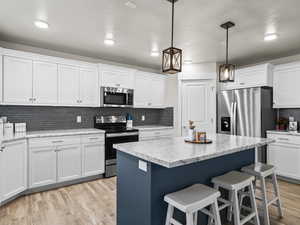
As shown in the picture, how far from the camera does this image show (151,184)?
153cm

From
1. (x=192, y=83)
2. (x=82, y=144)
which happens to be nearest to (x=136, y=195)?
(x=82, y=144)

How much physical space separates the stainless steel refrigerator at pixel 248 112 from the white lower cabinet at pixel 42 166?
11.7 ft

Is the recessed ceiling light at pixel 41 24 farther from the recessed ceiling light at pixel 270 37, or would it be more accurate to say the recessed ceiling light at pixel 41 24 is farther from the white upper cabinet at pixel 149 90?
the recessed ceiling light at pixel 270 37

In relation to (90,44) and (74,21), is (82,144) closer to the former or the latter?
(90,44)

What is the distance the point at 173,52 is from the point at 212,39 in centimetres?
165

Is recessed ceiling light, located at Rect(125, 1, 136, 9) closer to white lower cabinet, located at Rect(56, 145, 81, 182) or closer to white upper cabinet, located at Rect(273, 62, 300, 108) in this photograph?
white lower cabinet, located at Rect(56, 145, 81, 182)

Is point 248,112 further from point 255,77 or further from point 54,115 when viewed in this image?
point 54,115

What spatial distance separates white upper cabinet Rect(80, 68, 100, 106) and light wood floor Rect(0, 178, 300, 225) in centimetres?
166

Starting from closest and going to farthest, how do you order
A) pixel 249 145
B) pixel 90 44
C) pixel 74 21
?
pixel 249 145 < pixel 74 21 < pixel 90 44

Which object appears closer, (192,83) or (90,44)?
(90,44)

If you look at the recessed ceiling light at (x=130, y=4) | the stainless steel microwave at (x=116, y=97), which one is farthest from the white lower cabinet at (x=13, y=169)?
the recessed ceiling light at (x=130, y=4)

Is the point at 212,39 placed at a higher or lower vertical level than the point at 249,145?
higher

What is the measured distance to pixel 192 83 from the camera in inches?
183

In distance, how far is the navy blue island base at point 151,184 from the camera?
1556 millimetres
